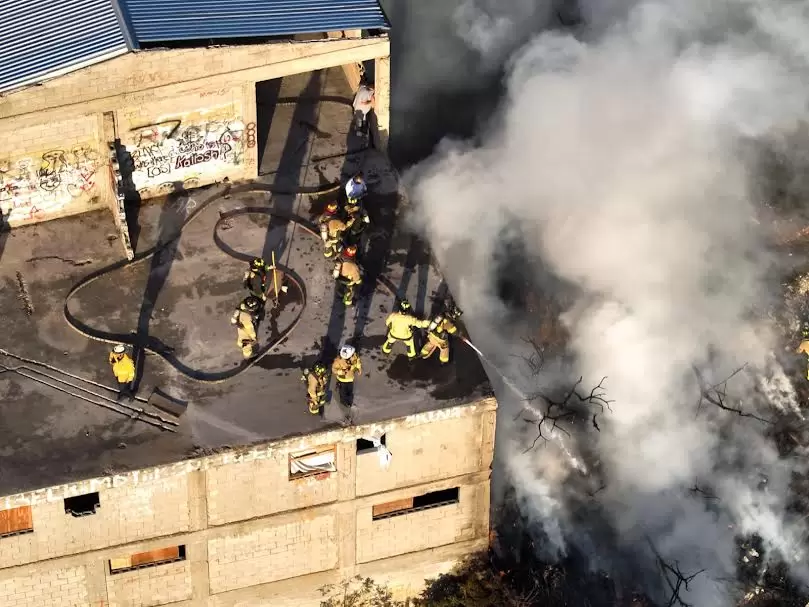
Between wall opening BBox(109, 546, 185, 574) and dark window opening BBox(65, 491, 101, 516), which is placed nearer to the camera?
dark window opening BBox(65, 491, 101, 516)

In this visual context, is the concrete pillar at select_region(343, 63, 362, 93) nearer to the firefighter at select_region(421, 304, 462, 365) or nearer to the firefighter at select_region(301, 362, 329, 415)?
the firefighter at select_region(421, 304, 462, 365)

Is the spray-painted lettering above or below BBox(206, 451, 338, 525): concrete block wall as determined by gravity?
above

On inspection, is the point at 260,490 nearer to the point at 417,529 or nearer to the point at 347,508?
the point at 347,508

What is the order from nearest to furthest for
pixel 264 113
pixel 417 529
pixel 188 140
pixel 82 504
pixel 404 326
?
1. pixel 82 504
2. pixel 404 326
3. pixel 417 529
4. pixel 188 140
5. pixel 264 113

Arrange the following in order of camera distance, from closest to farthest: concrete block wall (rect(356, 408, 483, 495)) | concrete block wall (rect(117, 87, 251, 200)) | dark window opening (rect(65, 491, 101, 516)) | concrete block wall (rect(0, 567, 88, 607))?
dark window opening (rect(65, 491, 101, 516)), concrete block wall (rect(0, 567, 88, 607)), concrete block wall (rect(356, 408, 483, 495)), concrete block wall (rect(117, 87, 251, 200))

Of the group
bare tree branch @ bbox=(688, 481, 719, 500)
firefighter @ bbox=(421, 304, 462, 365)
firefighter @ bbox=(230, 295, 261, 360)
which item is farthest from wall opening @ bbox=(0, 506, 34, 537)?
bare tree branch @ bbox=(688, 481, 719, 500)

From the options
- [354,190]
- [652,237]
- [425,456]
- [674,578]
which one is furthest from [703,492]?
[354,190]
